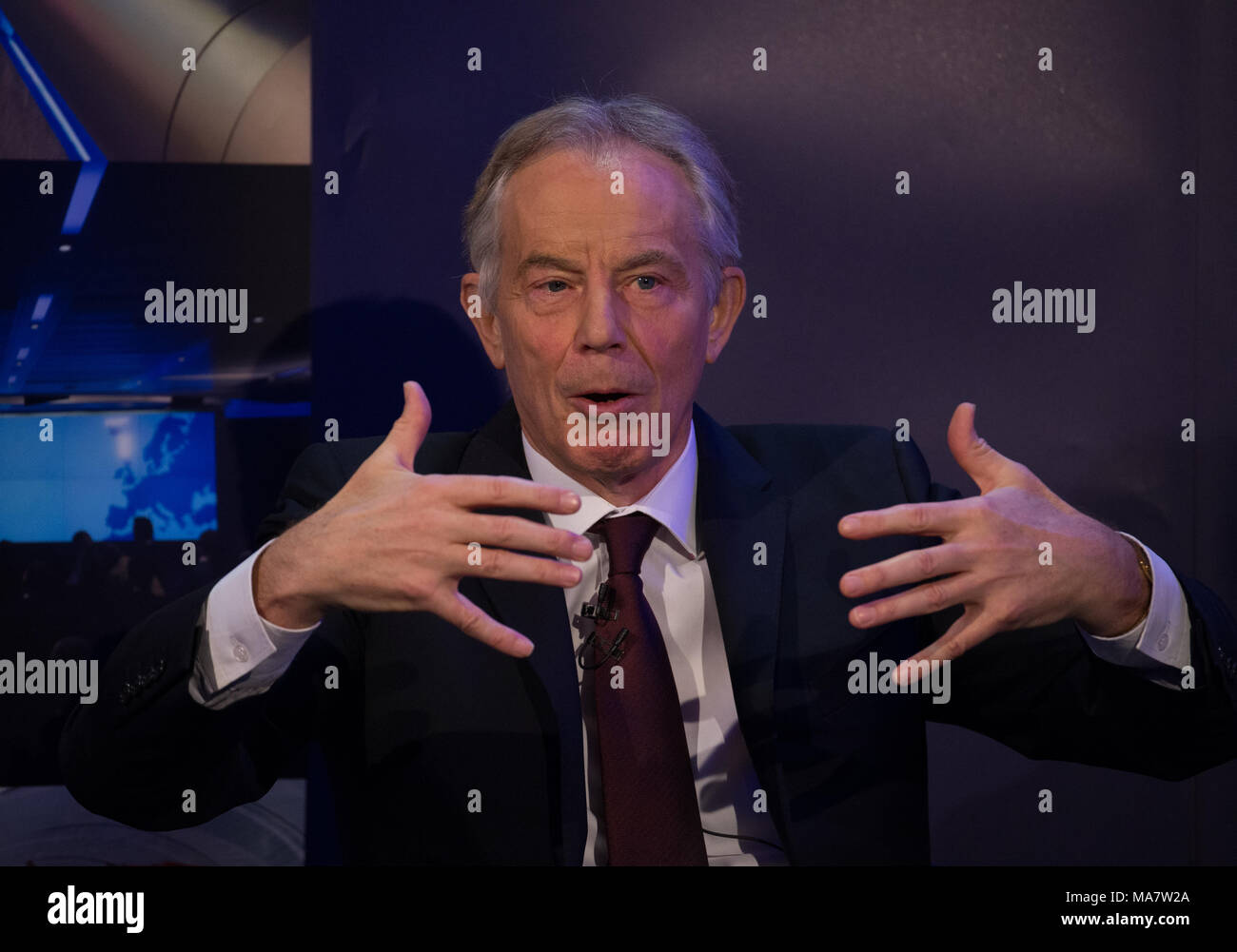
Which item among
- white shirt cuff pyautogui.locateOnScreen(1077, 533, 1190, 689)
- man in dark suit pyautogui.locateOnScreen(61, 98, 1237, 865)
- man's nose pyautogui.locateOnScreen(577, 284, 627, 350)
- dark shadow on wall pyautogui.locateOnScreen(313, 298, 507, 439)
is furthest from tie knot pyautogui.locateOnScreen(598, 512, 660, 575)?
white shirt cuff pyautogui.locateOnScreen(1077, 533, 1190, 689)

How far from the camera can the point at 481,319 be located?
6.88 feet

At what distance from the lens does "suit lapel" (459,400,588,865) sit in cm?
180

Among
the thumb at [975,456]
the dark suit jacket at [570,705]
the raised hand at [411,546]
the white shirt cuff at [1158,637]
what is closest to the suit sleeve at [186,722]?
the dark suit jacket at [570,705]

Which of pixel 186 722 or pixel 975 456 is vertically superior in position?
pixel 975 456

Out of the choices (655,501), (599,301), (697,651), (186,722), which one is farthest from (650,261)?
(186,722)

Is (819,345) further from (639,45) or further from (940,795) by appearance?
(940,795)

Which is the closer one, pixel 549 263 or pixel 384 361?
pixel 549 263

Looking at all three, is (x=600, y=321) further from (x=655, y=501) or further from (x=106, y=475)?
(x=106, y=475)

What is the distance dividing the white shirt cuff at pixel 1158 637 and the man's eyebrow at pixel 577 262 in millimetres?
876

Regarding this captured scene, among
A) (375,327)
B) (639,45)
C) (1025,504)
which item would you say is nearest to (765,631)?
(1025,504)

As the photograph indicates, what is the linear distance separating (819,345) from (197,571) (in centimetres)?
127

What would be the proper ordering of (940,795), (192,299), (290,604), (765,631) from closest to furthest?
(290,604) → (765,631) → (192,299) → (940,795)

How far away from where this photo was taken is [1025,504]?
64.9 inches

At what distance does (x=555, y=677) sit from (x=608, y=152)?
898mm
